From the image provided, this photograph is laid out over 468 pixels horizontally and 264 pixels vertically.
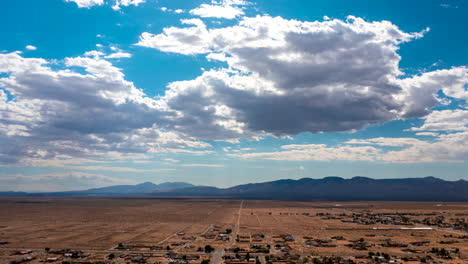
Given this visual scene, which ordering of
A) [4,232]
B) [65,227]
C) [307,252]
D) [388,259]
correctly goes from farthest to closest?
[65,227]
[4,232]
[307,252]
[388,259]

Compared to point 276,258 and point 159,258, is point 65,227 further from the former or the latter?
point 276,258

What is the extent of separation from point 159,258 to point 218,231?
5456 cm

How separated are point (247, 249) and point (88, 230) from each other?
76.6 metres

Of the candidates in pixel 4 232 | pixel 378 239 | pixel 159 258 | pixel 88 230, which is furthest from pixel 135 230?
pixel 378 239

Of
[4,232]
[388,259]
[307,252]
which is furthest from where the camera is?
[4,232]

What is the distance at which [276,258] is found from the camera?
8988 centimetres

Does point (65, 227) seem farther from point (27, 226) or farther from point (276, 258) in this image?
point (276, 258)

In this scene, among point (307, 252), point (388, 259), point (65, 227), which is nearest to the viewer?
point (388, 259)

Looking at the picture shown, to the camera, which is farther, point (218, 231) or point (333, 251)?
point (218, 231)

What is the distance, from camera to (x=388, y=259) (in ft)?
293

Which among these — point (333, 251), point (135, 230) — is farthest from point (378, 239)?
point (135, 230)

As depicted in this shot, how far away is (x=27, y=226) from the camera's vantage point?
15800cm

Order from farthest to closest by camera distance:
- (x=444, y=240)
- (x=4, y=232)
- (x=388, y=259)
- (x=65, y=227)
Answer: (x=65, y=227), (x=4, y=232), (x=444, y=240), (x=388, y=259)

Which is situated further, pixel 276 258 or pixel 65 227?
pixel 65 227
